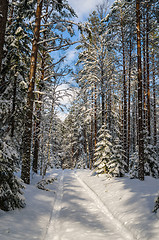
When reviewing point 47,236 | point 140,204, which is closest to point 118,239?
point 47,236

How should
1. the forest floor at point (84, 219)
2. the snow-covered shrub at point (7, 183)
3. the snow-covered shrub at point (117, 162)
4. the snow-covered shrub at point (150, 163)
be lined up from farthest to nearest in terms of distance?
the snow-covered shrub at point (150, 163) → the snow-covered shrub at point (117, 162) → the snow-covered shrub at point (7, 183) → the forest floor at point (84, 219)

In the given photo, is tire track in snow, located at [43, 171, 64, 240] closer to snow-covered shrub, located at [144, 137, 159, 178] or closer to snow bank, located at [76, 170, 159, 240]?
snow bank, located at [76, 170, 159, 240]

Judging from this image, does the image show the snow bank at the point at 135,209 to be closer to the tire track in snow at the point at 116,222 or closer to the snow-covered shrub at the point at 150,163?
the tire track in snow at the point at 116,222

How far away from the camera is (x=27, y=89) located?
903 cm

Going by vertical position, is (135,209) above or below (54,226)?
above

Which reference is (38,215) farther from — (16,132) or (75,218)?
(16,132)

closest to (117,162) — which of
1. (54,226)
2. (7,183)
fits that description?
(54,226)

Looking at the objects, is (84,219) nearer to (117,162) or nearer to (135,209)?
(135,209)

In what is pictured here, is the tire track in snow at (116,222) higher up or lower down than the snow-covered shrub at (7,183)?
lower down

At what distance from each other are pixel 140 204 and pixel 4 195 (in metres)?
4.70

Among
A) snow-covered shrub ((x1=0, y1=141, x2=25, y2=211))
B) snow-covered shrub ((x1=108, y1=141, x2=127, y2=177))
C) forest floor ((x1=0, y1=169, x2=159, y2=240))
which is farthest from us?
snow-covered shrub ((x1=108, y1=141, x2=127, y2=177))

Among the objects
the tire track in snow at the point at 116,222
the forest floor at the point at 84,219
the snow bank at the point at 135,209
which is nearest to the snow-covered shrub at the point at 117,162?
the snow bank at the point at 135,209

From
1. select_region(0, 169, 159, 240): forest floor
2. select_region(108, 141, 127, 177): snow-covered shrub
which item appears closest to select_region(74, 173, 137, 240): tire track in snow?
select_region(0, 169, 159, 240): forest floor

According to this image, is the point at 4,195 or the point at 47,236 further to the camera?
the point at 4,195
